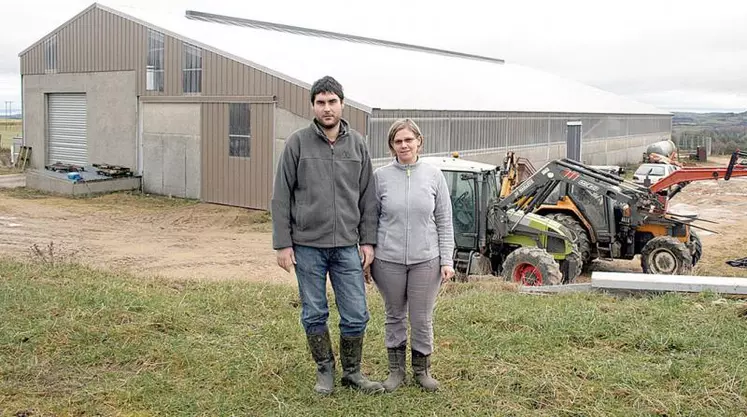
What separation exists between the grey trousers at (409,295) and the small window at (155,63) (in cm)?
1830

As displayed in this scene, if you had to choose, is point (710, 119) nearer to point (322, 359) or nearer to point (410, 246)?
point (410, 246)

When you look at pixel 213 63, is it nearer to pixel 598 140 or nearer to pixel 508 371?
pixel 508 371

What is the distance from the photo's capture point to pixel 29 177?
896 inches

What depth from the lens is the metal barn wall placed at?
743 inches

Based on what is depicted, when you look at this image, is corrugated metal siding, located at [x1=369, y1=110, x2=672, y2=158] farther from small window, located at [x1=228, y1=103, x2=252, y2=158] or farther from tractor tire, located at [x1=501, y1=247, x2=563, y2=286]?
tractor tire, located at [x1=501, y1=247, x2=563, y2=286]

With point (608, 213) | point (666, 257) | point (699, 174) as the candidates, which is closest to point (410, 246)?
point (608, 213)

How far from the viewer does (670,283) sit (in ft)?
25.8

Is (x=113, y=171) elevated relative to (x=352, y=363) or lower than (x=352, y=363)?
elevated

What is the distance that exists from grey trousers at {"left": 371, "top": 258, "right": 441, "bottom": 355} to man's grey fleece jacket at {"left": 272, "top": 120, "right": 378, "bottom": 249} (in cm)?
34

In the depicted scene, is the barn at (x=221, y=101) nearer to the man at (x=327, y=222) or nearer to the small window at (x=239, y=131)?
the small window at (x=239, y=131)

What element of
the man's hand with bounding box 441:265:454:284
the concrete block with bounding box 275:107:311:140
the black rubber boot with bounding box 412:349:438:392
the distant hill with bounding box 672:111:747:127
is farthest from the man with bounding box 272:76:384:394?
the distant hill with bounding box 672:111:747:127

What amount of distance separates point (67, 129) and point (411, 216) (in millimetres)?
23174

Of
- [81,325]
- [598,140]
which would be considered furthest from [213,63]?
[598,140]

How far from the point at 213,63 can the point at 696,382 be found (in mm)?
17216
